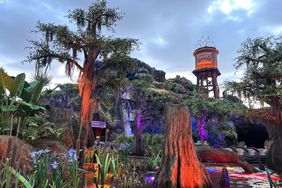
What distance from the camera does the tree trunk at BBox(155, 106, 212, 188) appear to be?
5523 mm

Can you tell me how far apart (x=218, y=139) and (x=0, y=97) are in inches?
955

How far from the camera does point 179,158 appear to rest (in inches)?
228

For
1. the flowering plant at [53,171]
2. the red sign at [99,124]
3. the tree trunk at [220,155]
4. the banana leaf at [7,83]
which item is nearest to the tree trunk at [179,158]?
A: the flowering plant at [53,171]

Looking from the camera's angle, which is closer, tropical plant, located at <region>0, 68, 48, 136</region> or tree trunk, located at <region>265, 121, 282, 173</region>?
tropical plant, located at <region>0, 68, 48, 136</region>

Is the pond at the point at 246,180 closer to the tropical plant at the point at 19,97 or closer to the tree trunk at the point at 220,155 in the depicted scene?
the tree trunk at the point at 220,155

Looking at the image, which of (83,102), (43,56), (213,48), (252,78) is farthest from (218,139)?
(43,56)

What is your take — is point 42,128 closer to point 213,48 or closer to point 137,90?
point 137,90

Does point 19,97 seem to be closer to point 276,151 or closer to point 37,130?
point 37,130

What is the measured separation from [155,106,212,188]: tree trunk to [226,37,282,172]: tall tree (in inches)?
318

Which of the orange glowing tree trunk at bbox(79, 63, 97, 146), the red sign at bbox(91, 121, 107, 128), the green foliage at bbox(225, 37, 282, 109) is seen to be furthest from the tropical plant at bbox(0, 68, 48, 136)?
the red sign at bbox(91, 121, 107, 128)

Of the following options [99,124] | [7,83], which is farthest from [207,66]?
[7,83]

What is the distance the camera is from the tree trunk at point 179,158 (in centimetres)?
552

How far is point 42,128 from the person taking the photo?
783cm

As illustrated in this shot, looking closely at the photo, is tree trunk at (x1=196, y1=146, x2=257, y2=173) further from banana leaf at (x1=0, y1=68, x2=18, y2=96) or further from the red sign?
the red sign
